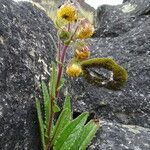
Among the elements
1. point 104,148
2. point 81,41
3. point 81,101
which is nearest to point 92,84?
point 81,101

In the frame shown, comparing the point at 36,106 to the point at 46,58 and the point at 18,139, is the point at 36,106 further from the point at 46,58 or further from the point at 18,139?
the point at 46,58

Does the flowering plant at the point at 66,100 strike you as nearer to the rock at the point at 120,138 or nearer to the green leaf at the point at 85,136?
the green leaf at the point at 85,136

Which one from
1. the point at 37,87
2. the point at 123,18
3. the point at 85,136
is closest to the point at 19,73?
the point at 37,87

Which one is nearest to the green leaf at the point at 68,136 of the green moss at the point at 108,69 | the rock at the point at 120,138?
the rock at the point at 120,138

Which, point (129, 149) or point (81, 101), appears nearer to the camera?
point (129, 149)

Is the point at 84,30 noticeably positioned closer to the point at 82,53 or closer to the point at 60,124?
the point at 82,53

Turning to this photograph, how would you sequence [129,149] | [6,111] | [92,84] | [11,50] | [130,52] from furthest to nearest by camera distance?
[130,52] < [92,84] < [129,149] < [11,50] < [6,111]

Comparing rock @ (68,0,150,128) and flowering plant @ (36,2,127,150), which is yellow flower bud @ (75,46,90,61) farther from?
rock @ (68,0,150,128)
